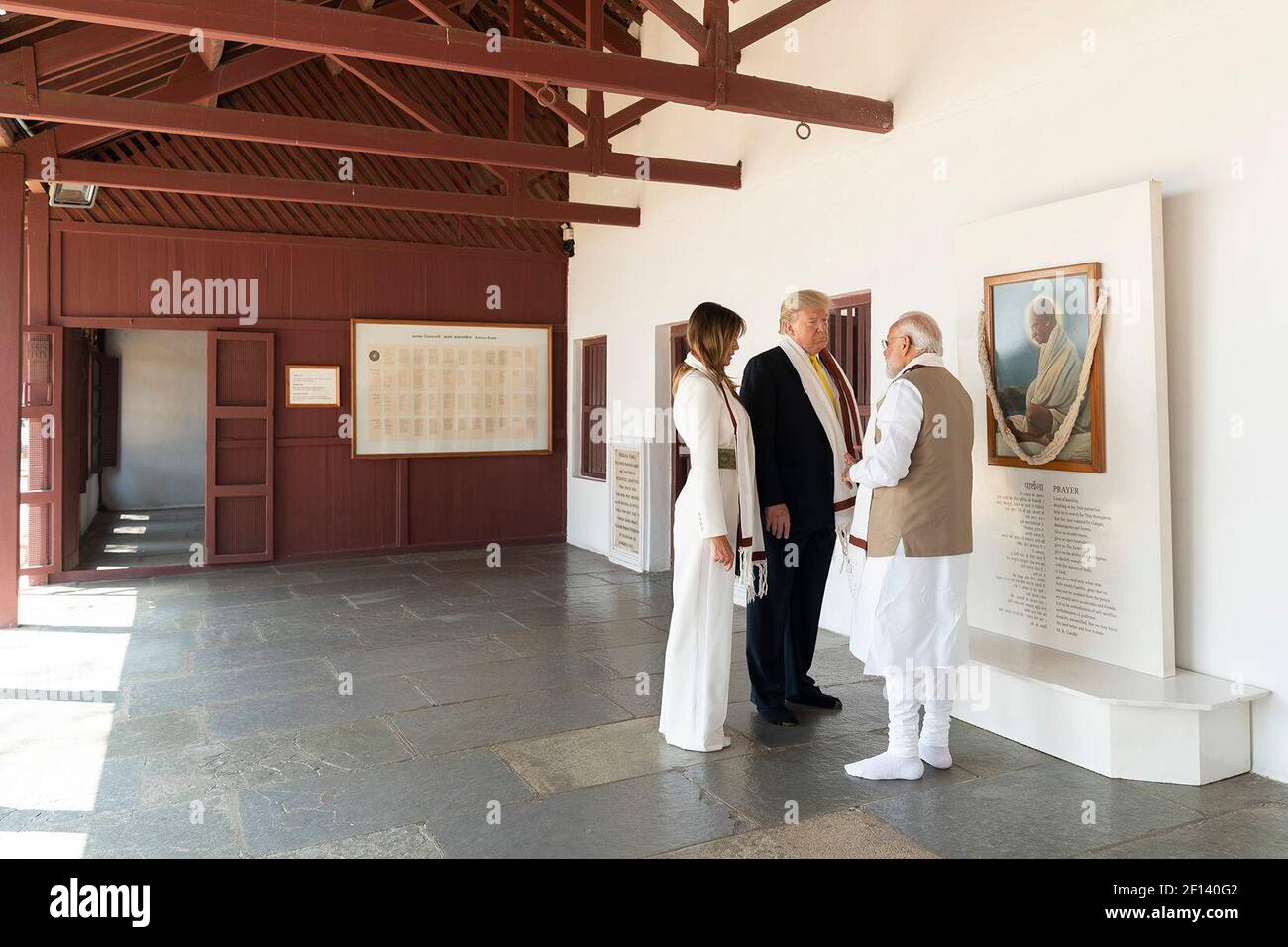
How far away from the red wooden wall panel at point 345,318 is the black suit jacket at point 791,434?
601 centimetres

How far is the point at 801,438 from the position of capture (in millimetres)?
4074

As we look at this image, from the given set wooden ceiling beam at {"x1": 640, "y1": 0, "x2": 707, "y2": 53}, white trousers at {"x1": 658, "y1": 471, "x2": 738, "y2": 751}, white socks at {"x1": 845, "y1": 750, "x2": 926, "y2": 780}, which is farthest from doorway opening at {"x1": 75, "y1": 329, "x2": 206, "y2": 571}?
white socks at {"x1": 845, "y1": 750, "x2": 926, "y2": 780}

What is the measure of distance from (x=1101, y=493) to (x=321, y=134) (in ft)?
15.5

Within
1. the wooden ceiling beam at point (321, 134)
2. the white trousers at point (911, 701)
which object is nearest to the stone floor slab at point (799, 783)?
the white trousers at point (911, 701)

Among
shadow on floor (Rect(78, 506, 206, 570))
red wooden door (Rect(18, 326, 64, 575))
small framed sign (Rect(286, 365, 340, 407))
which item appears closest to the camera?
red wooden door (Rect(18, 326, 64, 575))

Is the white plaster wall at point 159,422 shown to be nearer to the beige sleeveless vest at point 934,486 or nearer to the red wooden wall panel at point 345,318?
the red wooden wall panel at point 345,318

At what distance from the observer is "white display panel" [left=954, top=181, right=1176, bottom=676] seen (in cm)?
382

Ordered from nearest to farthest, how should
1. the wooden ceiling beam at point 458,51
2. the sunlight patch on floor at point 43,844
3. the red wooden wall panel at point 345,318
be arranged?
the sunlight patch on floor at point 43,844 < the wooden ceiling beam at point 458,51 < the red wooden wall panel at point 345,318

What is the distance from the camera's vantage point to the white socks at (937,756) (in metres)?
3.63

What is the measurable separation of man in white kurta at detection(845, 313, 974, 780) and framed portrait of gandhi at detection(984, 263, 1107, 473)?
0.81 m

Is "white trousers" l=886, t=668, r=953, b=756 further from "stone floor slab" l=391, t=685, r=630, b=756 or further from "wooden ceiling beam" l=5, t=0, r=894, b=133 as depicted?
"wooden ceiling beam" l=5, t=0, r=894, b=133

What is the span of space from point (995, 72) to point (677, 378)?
2.42 m

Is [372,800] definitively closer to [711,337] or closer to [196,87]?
[711,337]

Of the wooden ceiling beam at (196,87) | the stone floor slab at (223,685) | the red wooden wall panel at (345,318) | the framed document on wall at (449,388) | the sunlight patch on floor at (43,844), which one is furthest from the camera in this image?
the framed document on wall at (449,388)
